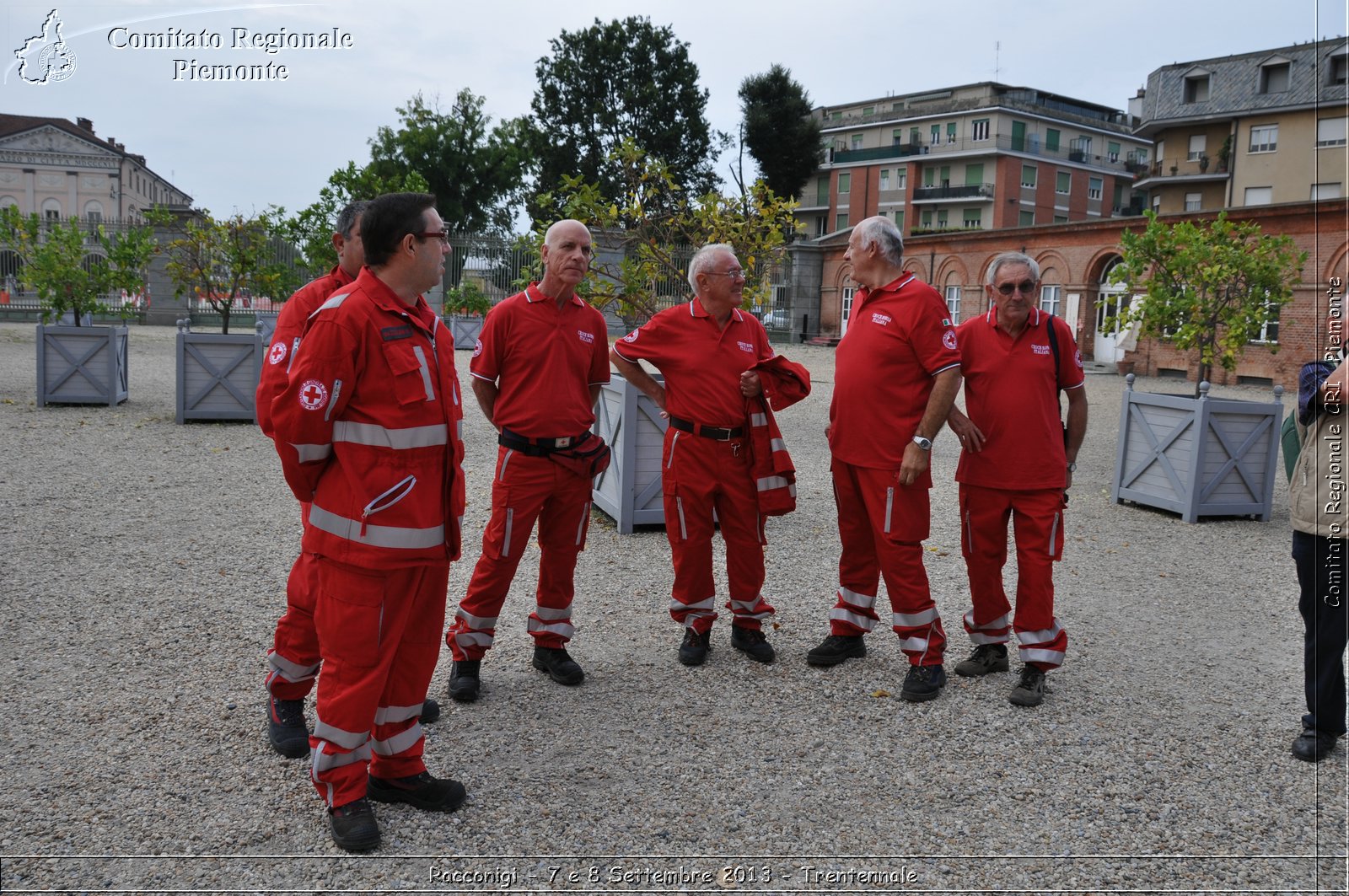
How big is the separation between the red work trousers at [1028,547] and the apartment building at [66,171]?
7344 centimetres

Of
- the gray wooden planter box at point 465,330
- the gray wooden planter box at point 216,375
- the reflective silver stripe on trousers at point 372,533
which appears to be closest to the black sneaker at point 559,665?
the reflective silver stripe on trousers at point 372,533

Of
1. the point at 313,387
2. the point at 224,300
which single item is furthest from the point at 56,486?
the point at 224,300

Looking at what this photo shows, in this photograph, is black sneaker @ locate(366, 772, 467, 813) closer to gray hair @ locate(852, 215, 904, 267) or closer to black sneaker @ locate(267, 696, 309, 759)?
black sneaker @ locate(267, 696, 309, 759)

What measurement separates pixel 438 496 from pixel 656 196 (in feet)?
23.5

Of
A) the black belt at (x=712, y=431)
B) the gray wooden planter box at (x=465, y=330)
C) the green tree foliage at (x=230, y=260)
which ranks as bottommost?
the black belt at (x=712, y=431)

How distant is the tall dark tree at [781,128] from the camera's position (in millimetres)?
50438

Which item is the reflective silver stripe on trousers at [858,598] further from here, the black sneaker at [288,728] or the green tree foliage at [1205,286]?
the green tree foliage at [1205,286]

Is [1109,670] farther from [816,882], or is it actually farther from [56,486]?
[56,486]

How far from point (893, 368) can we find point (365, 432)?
96.8 inches

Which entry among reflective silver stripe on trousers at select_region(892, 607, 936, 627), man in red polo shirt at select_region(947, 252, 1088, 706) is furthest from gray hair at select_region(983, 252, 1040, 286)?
reflective silver stripe on trousers at select_region(892, 607, 936, 627)

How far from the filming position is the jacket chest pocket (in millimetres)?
3016

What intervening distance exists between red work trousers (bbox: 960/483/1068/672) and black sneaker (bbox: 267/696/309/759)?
10.2 ft

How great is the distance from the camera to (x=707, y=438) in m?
4.68

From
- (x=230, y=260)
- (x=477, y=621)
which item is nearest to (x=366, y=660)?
(x=477, y=621)
